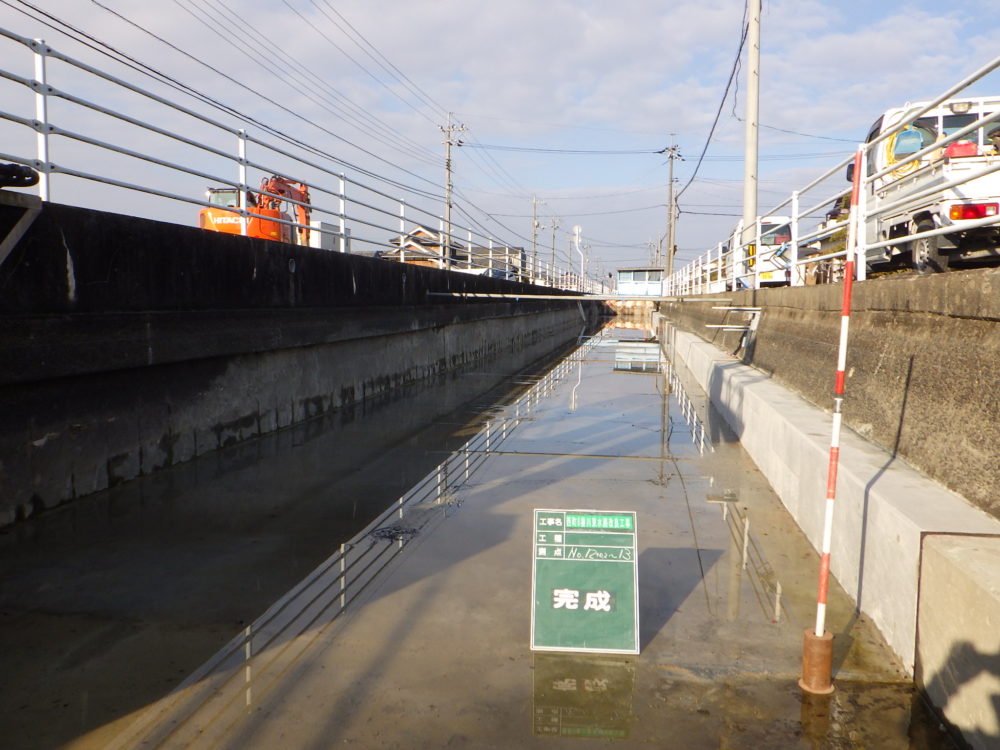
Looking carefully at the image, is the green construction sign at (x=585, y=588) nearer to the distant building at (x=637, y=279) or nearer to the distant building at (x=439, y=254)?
the distant building at (x=439, y=254)

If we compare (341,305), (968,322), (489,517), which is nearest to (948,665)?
(968,322)

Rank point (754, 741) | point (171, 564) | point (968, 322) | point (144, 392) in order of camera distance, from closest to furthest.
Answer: point (754, 741)
point (968, 322)
point (171, 564)
point (144, 392)

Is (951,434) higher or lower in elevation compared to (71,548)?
higher

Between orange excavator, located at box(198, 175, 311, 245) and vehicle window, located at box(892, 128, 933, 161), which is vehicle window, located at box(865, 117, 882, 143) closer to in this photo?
vehicle window, located at box(892, 128, 933, 161)

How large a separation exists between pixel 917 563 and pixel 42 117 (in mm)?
6416

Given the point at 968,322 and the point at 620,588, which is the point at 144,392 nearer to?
the point at 620,588

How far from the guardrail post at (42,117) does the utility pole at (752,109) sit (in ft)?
44.5

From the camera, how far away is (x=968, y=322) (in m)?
4.20

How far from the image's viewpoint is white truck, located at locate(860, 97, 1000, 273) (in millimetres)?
9141

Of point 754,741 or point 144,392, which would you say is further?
point 144,392

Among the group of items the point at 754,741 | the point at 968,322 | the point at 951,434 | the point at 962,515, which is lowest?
the point at 754,741

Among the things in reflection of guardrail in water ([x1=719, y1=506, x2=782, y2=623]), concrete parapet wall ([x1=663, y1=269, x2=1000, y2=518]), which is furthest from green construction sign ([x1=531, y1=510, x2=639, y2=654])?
concrete parapet wall ([x1=663, y1=269, x2=1000, y2=518])

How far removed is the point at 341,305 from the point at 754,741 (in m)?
9.21

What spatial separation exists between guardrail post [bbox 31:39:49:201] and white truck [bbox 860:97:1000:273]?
22.6 ft
